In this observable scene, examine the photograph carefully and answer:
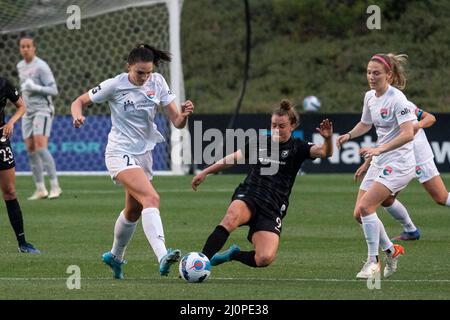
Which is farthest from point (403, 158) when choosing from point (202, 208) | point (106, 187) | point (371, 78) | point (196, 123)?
point (196, 123)

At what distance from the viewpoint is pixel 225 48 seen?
37.2 metres

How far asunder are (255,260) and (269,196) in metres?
0.57

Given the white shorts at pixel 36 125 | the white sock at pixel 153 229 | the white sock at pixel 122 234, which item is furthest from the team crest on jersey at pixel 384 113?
the white shorts at pixel 36 125

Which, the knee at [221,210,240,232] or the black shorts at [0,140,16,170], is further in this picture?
the black shorts at [0,140,16,170]

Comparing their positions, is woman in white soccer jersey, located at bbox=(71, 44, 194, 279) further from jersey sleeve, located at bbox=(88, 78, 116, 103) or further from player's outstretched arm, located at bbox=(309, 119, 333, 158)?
player's outstretched arm, located at bbox=(309, 119, 333, 158)

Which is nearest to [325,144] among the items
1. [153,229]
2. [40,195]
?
[153,229]

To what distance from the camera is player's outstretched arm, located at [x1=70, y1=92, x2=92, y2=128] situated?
948cm

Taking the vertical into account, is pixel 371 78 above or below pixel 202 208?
above

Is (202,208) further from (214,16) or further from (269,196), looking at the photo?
(214,16)

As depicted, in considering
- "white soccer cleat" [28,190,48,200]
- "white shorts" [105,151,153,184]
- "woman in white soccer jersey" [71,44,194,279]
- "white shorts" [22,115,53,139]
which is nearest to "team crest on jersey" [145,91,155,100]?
"woman in white soccer jersey" [71,44,194,279]

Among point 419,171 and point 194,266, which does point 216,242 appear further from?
point 419,171

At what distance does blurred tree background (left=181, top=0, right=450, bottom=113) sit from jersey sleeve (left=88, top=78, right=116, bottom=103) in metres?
23.0

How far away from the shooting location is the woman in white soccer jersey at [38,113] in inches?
706

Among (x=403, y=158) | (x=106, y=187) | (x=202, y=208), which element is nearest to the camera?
(x=403, y=158)
